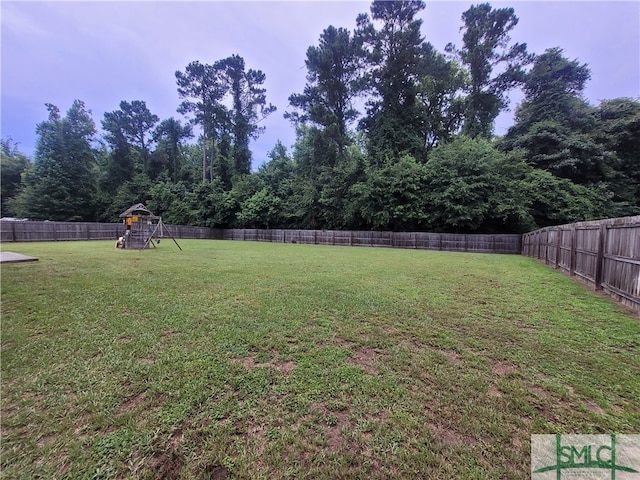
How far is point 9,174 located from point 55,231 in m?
22.1

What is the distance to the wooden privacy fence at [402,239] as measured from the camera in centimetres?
1512

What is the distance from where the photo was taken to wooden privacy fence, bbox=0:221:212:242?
52.6ft

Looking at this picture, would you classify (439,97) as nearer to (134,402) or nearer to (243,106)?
Result: (243,106)

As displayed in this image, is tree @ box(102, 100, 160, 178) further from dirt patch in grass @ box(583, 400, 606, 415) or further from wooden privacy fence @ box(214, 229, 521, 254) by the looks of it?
dirt patch in grass @ box(583, 400, 606, 415)

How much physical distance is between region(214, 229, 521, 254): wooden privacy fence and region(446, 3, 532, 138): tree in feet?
37.2

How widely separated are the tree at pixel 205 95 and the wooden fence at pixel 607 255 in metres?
32.4

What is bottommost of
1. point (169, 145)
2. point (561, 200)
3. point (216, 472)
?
point (216, 472)

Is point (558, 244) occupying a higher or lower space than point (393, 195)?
lower

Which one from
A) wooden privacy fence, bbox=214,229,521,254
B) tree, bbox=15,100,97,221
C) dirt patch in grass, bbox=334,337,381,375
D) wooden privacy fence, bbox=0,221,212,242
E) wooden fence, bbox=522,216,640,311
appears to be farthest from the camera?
tree, bbox=15,100,97,221

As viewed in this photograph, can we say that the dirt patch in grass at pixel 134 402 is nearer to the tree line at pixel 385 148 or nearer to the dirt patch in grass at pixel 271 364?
the dirt patch in grass at pixel 271 364

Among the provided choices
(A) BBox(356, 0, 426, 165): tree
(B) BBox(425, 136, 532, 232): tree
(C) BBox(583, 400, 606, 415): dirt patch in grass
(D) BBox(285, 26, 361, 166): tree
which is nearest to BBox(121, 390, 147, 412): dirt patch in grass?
(C) BBox(583, 400, 606, 415): dirt patch in grass

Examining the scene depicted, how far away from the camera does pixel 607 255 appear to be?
4848mm

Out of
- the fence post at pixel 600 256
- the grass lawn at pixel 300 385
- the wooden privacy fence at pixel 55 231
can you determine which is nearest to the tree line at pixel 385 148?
the wooden privacy fence at pixel 55 231

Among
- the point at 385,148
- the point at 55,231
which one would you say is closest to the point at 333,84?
the point at 385,148
